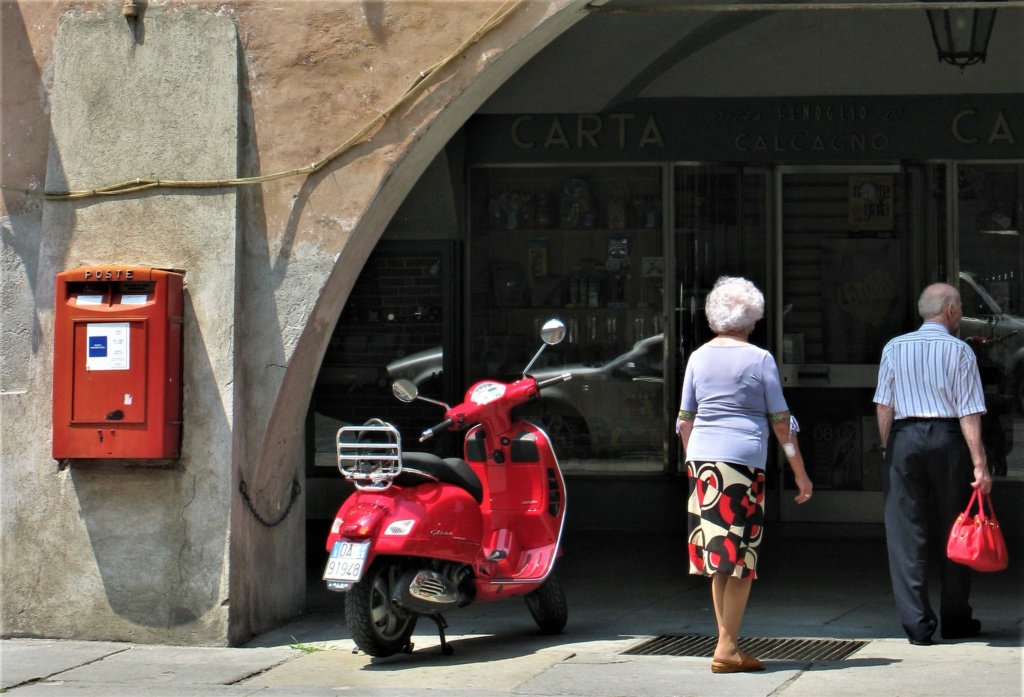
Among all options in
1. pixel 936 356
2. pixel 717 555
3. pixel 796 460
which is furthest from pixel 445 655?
pixel 936 356

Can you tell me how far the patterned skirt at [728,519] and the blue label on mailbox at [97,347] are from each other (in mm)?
2827

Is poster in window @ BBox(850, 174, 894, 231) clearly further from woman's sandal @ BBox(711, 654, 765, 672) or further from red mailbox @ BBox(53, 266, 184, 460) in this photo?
red mailbox @ BBox(53, 266, 184, 460)

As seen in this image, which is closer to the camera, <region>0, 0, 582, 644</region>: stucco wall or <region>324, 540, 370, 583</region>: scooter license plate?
<region>324, 540, 370, 583</region>: scooter license plate

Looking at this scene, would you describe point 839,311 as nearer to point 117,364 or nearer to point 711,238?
point 711,238

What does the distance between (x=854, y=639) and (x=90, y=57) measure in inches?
183

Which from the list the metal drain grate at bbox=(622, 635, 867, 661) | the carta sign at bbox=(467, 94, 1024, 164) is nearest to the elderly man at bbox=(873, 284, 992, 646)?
the metal drain grate at bbox=(622, 635, 867, 661)

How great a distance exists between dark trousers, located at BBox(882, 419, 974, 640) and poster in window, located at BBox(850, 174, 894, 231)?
13.3 ft

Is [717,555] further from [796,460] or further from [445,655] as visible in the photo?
[445,655]

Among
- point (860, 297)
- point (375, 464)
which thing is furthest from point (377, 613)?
point (860, 297)

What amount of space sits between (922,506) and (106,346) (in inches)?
154

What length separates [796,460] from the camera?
5.79 metres

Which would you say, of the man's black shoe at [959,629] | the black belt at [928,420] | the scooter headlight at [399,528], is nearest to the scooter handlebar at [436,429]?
the scooter headlight at [399,528]

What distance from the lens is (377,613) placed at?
6.16 meters

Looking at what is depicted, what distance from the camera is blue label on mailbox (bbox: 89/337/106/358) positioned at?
6609 millimetres
